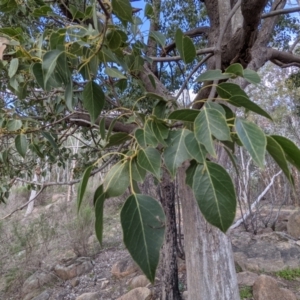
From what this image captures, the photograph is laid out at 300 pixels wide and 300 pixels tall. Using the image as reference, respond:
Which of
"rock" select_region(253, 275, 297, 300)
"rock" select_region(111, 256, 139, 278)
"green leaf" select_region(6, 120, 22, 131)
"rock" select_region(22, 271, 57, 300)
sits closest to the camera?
"green leaf" select_region(6, 120, 22, 131)

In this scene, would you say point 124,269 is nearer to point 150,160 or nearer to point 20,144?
point 20,144

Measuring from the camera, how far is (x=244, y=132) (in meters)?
0.40

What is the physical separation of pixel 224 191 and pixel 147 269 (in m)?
0.14

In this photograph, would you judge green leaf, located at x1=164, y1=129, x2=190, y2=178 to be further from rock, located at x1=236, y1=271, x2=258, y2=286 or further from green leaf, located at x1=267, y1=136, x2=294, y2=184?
rock, located at x1=236, y1=271, x2=258, y2=286

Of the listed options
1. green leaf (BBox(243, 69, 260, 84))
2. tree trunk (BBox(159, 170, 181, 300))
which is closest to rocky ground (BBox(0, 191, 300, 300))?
tree trunk (BBox(159, 170, 181, 300))

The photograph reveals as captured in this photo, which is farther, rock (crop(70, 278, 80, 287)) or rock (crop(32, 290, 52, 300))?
rock (crop(70, 278, 80, 287))

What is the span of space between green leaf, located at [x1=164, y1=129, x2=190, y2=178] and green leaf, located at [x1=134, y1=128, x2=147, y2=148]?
0.04m

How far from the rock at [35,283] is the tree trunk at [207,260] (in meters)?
3.29

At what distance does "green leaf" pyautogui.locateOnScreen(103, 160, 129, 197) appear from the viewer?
44 centimetres

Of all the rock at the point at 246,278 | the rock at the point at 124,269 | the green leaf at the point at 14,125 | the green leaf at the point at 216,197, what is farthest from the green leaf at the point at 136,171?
the rock at the point at 124,269

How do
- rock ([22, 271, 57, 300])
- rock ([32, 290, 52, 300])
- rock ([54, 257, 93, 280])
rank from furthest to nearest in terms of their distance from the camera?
rock ([54, 257, 93, 280]) → rock ([22, 271, 57, 300]) → rock ([32, 290, 52, 300])

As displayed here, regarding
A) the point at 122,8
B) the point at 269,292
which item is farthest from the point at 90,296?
the point at 122,8

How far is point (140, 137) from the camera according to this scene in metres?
0.50

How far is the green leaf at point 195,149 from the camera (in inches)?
16.2
